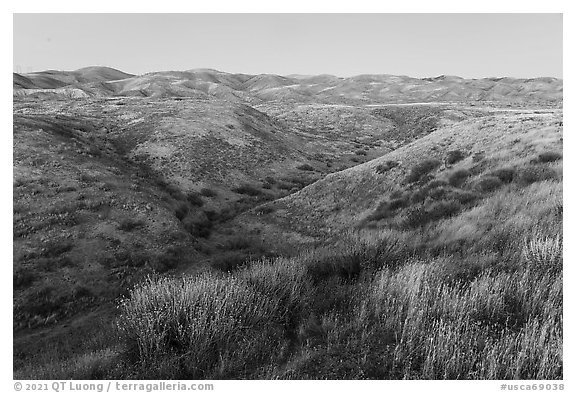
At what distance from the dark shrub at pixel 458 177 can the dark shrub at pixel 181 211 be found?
47.9ft

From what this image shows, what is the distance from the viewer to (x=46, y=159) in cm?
2255

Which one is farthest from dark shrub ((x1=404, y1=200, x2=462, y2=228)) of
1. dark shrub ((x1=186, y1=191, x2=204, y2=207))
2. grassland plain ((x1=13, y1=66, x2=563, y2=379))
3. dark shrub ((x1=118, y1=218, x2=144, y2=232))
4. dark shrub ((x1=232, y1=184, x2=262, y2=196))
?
dark shrub ((x1=232, y1=184, x2=262, y2=196))

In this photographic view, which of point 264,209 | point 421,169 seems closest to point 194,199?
point 264,209

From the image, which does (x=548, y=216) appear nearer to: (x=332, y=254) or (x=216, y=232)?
(x=332, y=254)

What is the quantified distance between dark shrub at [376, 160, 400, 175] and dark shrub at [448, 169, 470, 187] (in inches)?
209

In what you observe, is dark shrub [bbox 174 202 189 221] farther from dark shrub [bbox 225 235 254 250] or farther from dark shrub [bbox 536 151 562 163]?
dark shrub [bbox 536 151 562 163]

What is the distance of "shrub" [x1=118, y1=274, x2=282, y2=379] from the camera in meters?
5.25

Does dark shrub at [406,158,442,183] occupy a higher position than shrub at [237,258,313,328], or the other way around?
dark shrub at [406,158,442,183]

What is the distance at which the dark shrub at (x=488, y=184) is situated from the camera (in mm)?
15008

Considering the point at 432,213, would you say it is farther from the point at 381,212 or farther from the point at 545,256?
the point at 545,256

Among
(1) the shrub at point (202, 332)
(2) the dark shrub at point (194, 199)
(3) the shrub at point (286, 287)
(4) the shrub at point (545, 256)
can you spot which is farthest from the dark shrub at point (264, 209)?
(4) the shrub at point (545, 256)

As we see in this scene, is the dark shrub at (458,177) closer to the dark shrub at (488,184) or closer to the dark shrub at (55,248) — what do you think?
the dark shrub at (488,184)
